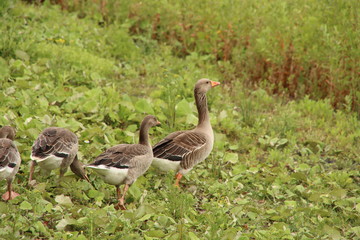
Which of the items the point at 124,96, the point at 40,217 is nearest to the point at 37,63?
the point at 124,96

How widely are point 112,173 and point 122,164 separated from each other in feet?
0.54

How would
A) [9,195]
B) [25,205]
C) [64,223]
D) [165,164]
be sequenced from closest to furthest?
[64,223]
[25,205]
[9,195]
[165,164]

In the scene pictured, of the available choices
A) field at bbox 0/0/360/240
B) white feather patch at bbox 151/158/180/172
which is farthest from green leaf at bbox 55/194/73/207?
white feather patch at bbox 151/158/180/172

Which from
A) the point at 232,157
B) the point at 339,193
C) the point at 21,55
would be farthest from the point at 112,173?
the point at 21,55

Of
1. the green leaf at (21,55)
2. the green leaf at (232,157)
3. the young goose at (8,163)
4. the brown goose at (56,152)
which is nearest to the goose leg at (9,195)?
the young goose at (8,163)

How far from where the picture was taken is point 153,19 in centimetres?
1388

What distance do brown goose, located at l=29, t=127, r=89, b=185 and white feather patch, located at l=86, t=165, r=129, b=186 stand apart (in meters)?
0.47

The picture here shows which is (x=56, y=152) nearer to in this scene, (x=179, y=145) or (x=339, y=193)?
(x=179, y=145)

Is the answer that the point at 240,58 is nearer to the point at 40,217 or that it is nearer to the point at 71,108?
the point at 71,108

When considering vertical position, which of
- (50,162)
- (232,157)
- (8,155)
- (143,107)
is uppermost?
(8,155)

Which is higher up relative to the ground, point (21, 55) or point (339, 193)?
point (21, 55)

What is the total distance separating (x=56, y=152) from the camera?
21.9ft

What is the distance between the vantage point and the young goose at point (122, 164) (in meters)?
6.61

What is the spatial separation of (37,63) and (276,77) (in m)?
4.85
